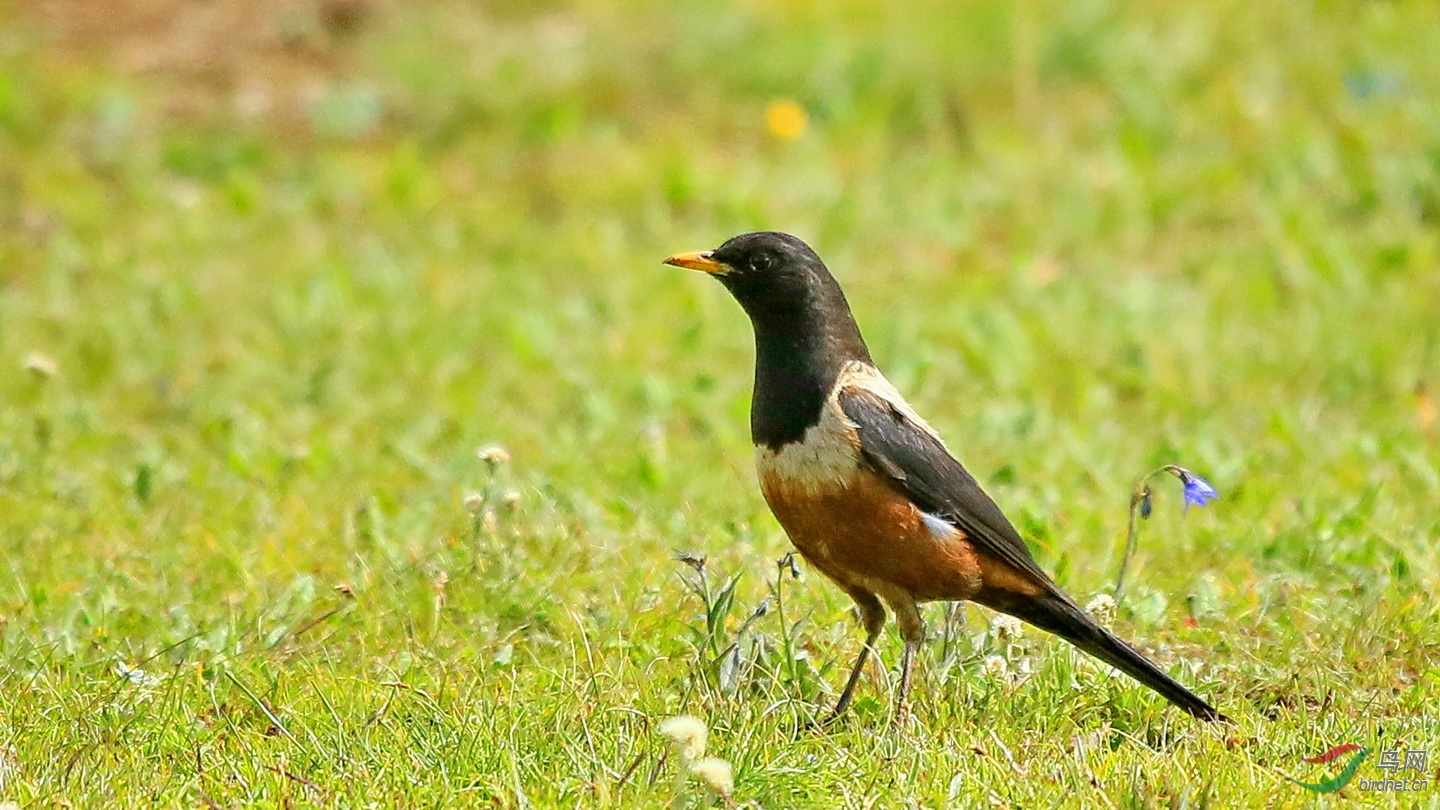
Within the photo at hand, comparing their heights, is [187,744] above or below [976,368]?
below

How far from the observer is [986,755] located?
13.6 ft

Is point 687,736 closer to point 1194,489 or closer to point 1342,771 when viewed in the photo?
point 1342,771

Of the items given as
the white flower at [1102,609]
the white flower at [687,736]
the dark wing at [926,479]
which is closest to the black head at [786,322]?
the dark wing at [926,479]

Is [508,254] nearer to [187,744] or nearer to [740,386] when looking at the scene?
[740,386]

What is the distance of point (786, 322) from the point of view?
4930mm

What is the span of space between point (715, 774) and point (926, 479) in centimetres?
136

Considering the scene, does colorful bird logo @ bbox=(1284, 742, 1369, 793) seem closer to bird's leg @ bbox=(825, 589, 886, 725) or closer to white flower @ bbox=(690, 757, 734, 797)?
bird's leg @ bbox=(825, 589, 886, 725)

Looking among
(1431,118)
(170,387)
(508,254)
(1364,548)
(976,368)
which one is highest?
(1431,118)

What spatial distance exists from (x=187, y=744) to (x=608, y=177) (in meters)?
6.13

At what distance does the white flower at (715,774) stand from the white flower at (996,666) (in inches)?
41.9

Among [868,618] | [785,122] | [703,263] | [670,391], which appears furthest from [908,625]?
[785,122]

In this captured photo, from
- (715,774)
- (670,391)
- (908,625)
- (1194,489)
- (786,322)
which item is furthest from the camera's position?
(670,391)

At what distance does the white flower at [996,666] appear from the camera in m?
4.61

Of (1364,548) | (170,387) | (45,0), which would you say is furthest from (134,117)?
(1364,548)
